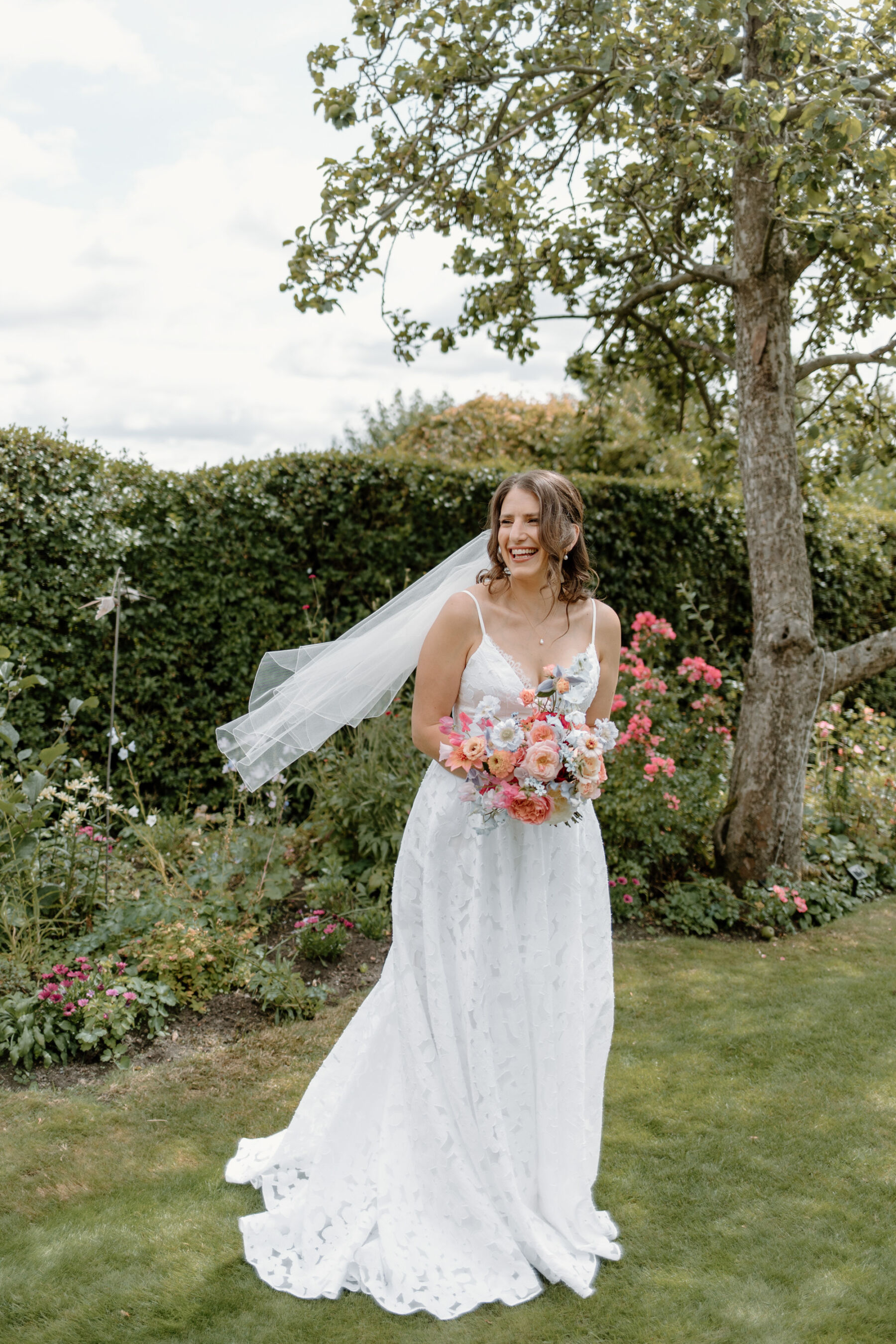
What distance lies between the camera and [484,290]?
7062mm

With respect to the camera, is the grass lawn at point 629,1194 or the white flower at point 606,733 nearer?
the grass lawn at point 629,1194

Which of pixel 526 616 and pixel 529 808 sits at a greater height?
pixel 526 616

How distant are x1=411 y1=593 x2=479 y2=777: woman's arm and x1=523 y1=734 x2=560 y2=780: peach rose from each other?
1.15 ft

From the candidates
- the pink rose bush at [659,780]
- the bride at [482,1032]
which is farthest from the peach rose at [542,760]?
the pink rose bush at [659,780]

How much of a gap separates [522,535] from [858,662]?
404cm

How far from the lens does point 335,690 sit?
352 centimetres

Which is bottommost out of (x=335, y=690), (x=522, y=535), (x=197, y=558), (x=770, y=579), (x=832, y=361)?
(x=335, y=690)

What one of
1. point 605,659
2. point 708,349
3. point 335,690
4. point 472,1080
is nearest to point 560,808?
point 605,659

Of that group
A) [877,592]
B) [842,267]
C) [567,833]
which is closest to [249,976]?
[567,833]

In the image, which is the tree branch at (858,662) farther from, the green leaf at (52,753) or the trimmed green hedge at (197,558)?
the green leaf at (52,753)

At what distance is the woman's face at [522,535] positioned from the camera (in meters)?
2.94

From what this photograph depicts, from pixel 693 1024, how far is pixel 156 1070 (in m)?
2.41

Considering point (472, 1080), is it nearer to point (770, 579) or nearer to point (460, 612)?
point (460, 612)

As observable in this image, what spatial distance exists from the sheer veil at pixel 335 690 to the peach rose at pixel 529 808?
35.2 inches
